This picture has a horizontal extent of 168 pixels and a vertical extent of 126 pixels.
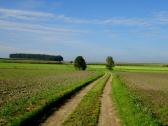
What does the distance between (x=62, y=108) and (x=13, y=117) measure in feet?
15.8

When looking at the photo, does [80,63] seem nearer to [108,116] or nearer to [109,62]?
[109,62]

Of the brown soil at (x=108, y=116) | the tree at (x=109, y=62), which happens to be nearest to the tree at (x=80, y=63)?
the tree at (x=109, y=62)

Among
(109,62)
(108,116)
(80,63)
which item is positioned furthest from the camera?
(109,62)

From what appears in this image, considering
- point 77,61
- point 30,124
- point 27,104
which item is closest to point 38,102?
point 27,104

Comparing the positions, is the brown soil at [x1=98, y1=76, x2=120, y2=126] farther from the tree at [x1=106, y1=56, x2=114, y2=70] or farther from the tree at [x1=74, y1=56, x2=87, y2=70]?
the tree at [x1=106, y1=56, x2=114, y2=70]

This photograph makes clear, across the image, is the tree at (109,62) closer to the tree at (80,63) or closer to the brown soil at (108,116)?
the tree at (80,63)

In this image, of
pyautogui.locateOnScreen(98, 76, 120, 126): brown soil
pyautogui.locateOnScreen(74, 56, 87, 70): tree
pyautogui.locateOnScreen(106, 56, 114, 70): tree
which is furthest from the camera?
pyautogui.locateOnScreen(106, 56, 114, 70): tree

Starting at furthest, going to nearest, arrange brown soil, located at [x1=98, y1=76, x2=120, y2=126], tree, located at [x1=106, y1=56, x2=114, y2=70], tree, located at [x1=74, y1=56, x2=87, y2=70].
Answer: tree, located at [x1=106, y1=56, x2=114, y2=70] → tree, located at [x1=74, y1=56, x2=87, y2=70] → brown soil, located at [x1=98, y1=76, x2=120, y2=126]

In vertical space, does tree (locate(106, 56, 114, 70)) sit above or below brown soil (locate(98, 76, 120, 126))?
above

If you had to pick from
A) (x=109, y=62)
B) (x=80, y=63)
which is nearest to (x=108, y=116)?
(x=80, y=63)

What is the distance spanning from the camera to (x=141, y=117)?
17.0 m

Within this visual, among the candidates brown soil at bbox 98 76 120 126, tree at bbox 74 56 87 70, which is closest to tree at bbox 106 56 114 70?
tree at bbox 74 56 87 70

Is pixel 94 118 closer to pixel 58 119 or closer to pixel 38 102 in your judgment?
pixel 58 119

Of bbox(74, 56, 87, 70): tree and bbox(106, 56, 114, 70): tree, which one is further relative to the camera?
bbox(106, 56, 114, 70): tree
